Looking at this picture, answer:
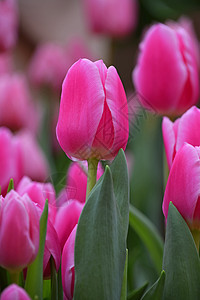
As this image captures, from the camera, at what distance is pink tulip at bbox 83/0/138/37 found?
1185mm

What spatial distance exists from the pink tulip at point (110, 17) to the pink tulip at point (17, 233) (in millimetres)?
900

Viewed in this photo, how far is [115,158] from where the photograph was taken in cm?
40

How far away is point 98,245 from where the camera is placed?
1.12 feet

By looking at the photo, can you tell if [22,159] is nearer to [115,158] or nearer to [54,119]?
[115,158]

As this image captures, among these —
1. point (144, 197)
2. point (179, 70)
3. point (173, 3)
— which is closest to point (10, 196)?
point (179, 70)

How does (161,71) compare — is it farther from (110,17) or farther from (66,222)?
(110,17)

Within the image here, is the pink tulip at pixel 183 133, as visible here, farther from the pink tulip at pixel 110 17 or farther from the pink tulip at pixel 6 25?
the pink tulip at pixel 110 17

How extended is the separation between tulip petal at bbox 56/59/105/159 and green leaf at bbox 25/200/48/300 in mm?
48

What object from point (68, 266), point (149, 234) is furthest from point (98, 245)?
point (149, 234)

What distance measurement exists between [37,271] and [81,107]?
0.36 ft

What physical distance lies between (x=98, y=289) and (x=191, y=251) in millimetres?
71

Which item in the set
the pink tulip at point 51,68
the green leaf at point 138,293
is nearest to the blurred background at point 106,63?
the pink tulip at point 51,68

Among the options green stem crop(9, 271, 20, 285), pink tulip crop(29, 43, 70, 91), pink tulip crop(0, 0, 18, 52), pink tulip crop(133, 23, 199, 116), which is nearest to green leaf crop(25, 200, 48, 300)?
green stem crop(9, 271, 20, 285)

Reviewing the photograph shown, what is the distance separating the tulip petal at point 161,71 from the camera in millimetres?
553
